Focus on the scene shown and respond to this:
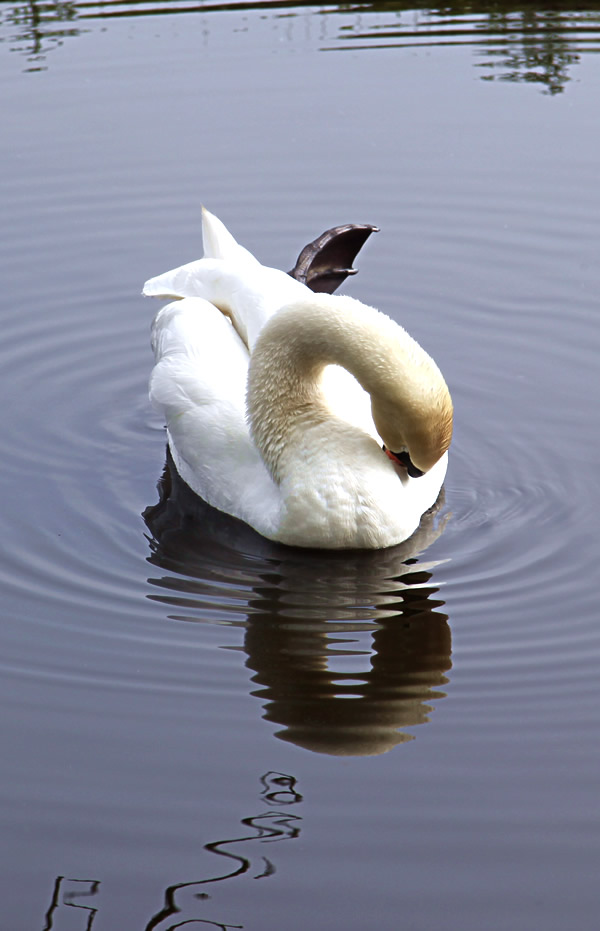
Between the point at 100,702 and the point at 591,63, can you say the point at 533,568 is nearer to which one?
the point at 100,702

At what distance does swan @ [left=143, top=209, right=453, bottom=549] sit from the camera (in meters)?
5.33

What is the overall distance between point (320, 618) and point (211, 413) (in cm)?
132

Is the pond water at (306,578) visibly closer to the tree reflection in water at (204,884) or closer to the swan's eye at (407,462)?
the tree reflection in water at (204,884)

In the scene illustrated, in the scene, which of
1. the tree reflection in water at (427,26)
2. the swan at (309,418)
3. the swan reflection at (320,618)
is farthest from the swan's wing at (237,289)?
the tree reflection in water at (427,26)

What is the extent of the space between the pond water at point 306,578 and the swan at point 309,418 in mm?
176

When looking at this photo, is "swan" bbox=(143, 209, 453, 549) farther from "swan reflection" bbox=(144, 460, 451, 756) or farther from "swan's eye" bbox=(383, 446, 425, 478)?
"swan reflection" bbox=(144, 460, 451, 756)

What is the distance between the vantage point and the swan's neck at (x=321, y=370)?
5.24 metres

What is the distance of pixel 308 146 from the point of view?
1056 centimetres

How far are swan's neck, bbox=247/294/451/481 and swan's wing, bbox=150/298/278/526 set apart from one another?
18cm

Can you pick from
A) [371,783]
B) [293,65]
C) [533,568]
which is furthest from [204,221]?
[293,65]

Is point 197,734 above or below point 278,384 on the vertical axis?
below

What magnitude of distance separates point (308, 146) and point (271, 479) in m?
5.43

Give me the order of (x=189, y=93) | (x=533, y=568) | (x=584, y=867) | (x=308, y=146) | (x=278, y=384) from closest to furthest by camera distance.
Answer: (x=584, y=867), (x=533, y=568), (x=278, y=384), (x=308, y=146), (x=189, y=93)

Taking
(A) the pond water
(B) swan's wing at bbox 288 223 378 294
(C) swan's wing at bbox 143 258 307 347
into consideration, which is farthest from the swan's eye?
(B) swan's wing at bbox 288 223 378 294
